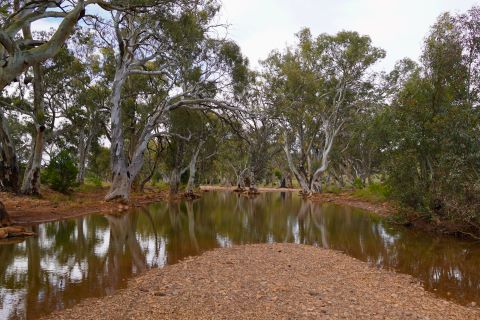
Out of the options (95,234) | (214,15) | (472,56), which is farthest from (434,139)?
(214,15)

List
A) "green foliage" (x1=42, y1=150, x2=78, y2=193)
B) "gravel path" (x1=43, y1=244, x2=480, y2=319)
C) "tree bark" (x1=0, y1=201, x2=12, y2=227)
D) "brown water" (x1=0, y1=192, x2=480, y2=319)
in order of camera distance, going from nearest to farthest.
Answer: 1. "gravel path" (x1=43, y1=244, x2=480, y2=319)
2. "brown water" (x1=0, y1=192, x2=480, y2=319)
3. "tree bark" (x1=0, y1=201, x2=12, y2=227)
4. "green foliage" (x1=42, y1=150, x2=78, y2=193)

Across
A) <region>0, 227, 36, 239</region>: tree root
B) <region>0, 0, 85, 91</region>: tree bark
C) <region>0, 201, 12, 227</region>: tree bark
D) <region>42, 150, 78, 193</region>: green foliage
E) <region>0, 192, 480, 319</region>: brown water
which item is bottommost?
<region>0, 192, 480, 319</region>: brown water

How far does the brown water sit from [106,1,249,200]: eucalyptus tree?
6226 mm

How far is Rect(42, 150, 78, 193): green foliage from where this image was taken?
29.0 m

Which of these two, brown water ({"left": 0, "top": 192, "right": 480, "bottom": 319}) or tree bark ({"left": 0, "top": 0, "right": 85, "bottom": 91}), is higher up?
tree bark ({"left": 0, "top": 0, "right": 85, "bottom": 91})

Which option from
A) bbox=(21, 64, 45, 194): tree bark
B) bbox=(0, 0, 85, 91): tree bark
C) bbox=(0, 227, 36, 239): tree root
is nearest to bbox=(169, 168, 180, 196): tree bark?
bbox=(21, 64, 45, 194): tree bark

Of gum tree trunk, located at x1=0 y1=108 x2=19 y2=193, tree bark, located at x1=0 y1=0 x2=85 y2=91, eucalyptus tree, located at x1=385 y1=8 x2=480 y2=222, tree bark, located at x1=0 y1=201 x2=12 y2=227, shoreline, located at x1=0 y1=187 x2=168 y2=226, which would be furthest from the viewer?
gum tree trunk, located at x1=0 y1=108 x2=19 y2=193

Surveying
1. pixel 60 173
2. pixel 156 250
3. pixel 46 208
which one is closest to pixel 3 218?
pixel 156 250

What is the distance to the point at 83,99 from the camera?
3481 cm

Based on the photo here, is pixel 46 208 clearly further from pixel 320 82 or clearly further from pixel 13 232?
pixel 320 82

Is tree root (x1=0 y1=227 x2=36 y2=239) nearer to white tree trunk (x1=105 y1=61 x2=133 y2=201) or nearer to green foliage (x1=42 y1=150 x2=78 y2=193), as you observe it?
white tree trunk (x1=105 y1=61 x2=133 y2=201)

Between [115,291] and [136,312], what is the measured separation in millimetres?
1722

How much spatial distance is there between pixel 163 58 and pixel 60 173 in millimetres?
11713

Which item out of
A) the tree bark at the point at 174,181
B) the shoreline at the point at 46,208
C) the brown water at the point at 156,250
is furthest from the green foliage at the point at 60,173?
the tree bark at the point at 174,181
